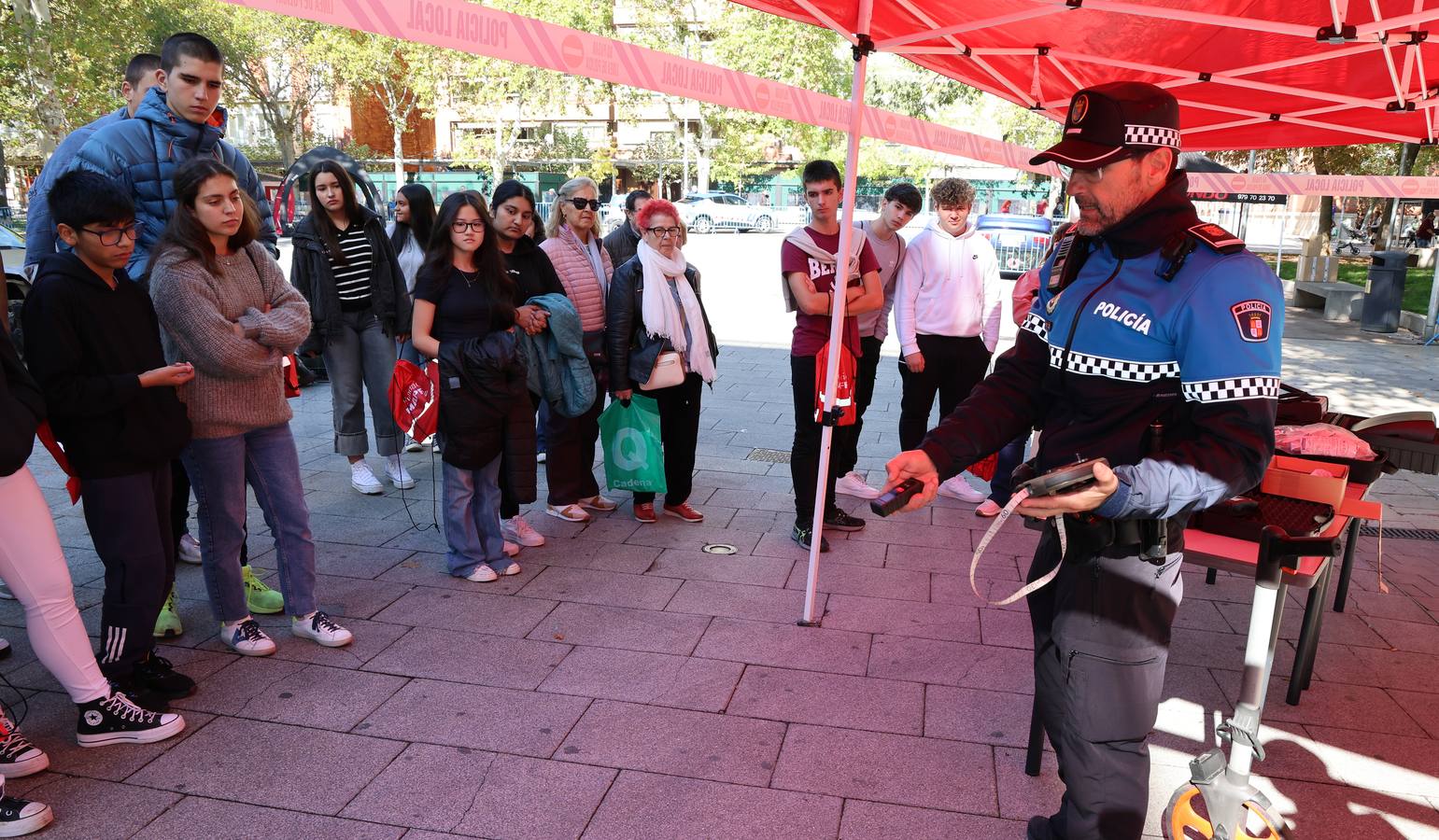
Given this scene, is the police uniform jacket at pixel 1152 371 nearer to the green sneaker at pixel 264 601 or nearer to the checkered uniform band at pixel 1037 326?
the checkered uniform band at pixel 1037 326

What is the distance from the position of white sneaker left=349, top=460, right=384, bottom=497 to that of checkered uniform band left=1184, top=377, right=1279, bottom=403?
5.04m

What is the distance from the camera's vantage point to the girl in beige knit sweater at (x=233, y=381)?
3.33 metres

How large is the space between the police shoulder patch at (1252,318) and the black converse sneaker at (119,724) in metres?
3.40

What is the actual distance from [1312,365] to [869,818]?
1086 centimetres

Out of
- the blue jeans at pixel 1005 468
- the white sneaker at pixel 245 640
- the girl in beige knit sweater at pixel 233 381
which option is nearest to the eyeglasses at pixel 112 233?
the girl in beige knit sweater at pixel 233 381

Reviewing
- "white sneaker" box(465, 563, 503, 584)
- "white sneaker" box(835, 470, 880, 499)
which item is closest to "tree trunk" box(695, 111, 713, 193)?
"white sneaker" box(835, 470, 880, 499)

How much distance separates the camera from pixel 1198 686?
3.67 metres

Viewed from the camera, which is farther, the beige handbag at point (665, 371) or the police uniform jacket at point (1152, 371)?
the beige handbag at point (665, 371)

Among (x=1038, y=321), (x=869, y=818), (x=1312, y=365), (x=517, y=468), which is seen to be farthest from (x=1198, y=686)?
(x=1312, y=365)

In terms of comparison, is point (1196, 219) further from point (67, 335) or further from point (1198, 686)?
point (67, 335)

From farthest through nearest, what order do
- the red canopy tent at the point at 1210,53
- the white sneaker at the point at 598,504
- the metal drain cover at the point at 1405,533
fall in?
1. the white sneaker at the point at 598,504
2. the metal drain cover at the point at 1405,533
3. the red canopy tent at the point at 1210,53

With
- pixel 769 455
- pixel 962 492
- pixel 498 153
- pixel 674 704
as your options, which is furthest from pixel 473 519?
→ pixel 498 153

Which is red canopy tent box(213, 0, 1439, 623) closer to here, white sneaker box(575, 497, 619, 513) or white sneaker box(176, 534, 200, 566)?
white sneaker box(575, 497, 619, 513)

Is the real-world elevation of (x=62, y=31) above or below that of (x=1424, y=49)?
above
